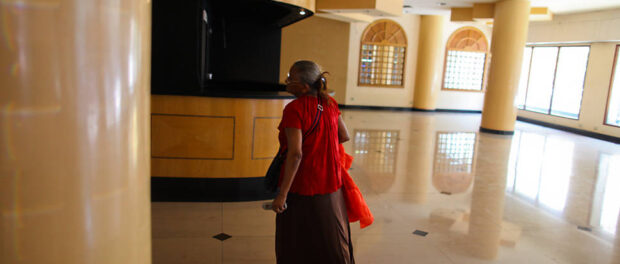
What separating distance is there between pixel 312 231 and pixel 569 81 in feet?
43.9

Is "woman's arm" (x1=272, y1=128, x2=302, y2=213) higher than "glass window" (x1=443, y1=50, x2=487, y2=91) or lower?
lower

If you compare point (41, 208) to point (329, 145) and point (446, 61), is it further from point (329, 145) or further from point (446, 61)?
point (446, 61)

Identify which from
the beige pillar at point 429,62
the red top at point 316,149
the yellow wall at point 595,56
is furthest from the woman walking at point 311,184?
the beige pillar at point 429,62

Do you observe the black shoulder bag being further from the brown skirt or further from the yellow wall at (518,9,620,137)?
the yellow wall at (518,9,620,137)

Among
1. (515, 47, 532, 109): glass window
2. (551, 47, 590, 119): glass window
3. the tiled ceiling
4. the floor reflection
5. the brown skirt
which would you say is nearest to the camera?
the brown skirt

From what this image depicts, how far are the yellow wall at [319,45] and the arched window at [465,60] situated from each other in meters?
3.91

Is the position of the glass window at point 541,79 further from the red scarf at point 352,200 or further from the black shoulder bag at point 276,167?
the black shoulder bag at point 276,167

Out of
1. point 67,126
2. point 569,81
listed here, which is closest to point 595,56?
point 569,81

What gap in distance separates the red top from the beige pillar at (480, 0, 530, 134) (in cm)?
967

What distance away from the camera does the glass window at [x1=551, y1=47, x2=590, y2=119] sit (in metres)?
12.6

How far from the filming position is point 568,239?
390cm

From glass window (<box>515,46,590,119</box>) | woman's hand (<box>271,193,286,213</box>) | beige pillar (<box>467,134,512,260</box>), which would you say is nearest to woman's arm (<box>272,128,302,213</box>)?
woman's hand (<box>271,193,286,213</box>)

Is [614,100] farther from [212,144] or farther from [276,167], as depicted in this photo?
[276,167]

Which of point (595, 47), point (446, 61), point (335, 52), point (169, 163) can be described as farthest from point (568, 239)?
point (446, 61)
